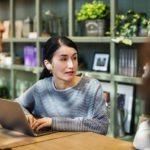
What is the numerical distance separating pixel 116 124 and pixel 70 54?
50.5 inches

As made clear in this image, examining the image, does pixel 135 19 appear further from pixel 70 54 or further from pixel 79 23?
pixel 70 54

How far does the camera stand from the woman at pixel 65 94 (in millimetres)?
2082

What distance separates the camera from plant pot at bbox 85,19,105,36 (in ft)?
10.9

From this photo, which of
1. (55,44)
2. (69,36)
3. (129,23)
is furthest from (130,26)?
A: (55,44)

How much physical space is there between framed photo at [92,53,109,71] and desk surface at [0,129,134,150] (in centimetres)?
163

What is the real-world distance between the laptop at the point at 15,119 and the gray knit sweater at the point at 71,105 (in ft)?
0.53

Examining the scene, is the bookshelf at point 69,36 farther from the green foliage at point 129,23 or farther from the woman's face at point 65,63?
the woman's face at point 65,63

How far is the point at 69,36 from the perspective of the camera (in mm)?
3658

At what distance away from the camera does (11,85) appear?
473 centimetres

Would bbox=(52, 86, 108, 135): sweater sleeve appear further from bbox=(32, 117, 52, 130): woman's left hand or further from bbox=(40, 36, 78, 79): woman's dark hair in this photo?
bbox=(40, 36, 78, 79): woman's dark hair

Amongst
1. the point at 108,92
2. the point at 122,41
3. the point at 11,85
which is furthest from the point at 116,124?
the point at 11,85

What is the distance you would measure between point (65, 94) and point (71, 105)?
82mm

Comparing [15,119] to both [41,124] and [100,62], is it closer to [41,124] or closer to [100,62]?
[41,124]

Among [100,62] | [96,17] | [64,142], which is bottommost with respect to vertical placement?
[64,142]
